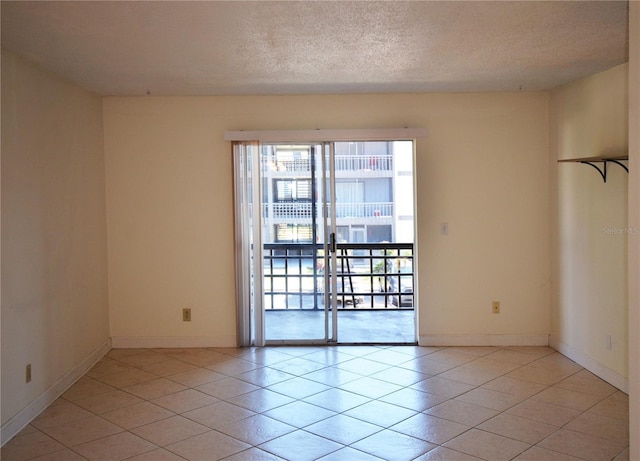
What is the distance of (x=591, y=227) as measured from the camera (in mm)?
4488

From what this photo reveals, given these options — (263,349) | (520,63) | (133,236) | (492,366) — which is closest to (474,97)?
(520,63)

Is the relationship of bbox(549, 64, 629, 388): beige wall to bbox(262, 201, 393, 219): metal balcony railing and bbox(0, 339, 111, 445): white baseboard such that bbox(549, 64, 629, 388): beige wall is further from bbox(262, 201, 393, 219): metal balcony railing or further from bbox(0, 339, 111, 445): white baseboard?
bbox(0, 339, 111, 445): white baseboard

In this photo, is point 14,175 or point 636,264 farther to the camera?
point 14,175

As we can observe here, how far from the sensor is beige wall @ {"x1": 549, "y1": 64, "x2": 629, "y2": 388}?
13.5ft

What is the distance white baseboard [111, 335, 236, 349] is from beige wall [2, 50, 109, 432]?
246 millimetres

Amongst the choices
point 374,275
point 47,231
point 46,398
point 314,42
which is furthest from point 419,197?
point 46,398

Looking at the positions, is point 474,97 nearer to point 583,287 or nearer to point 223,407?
point 583,287

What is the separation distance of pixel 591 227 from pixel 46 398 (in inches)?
156

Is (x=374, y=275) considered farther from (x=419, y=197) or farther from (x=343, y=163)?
(x=419, y=197)

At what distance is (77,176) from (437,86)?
2938mm

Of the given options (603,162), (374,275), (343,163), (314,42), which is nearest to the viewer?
(314,42)

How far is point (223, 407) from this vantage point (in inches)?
154

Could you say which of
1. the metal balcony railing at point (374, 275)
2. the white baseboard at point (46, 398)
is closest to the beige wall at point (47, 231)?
the white baseboard at point (46, 398)

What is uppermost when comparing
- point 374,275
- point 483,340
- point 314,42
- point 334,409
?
point 314,42
